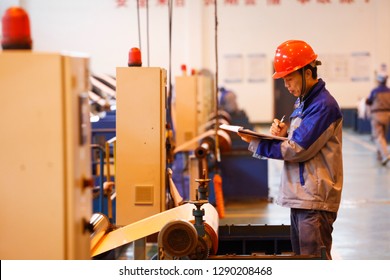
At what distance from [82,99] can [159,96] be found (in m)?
1.91

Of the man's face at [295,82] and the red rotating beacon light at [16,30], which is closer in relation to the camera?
the red rotating beacon light at [16,30]

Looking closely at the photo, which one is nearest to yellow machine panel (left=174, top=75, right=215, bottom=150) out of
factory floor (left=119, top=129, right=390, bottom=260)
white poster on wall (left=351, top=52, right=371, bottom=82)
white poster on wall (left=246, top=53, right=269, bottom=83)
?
factory floor (left=119, top=129, right=390, bottom=260)

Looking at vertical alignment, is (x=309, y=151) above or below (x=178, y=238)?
above

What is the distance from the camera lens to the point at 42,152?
2.32 m

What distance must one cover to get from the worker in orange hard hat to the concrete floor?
7.25ft

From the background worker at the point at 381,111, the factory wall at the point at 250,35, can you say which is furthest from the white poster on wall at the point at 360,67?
the background worker at the point at 381,111

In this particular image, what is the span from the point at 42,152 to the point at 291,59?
1.72 m

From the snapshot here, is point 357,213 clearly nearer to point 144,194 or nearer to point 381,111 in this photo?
point 144,194

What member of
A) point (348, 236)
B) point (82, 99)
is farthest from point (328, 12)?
point (82, 99)

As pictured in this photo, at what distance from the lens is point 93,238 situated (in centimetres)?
363

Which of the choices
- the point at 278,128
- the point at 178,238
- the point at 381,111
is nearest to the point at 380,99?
the point at 381,111

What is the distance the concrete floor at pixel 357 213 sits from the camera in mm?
6203

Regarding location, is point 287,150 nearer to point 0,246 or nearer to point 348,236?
point 0,246

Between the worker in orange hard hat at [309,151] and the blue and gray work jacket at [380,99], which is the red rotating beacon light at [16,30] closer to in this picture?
the worker in orange hard hat at [309,151]
